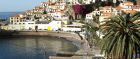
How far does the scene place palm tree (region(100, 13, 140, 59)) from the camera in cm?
1908

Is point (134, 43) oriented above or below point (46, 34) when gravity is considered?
above

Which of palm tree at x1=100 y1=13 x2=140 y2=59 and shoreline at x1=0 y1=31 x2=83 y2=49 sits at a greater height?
palm tree at x1=100 y1=13 x2=140 y2=59

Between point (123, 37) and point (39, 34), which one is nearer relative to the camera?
point (123, 37)

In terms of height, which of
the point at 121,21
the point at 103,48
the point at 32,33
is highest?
the point at 121,21

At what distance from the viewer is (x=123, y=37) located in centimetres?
1905

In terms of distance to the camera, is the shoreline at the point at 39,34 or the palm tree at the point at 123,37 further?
the shoreline at the point at 39,34

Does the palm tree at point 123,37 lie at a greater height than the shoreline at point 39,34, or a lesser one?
greater

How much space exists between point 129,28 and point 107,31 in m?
1.41

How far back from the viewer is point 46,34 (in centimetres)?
10456

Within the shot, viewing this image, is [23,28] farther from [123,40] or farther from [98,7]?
[123,40]

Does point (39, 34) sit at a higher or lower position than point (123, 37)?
lower

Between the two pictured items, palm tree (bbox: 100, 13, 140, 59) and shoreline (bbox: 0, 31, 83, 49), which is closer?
palm tree (bbox: 100, 13, 140, 59)

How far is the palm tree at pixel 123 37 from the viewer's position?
1908 cm

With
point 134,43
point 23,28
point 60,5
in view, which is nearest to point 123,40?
point 134,43
